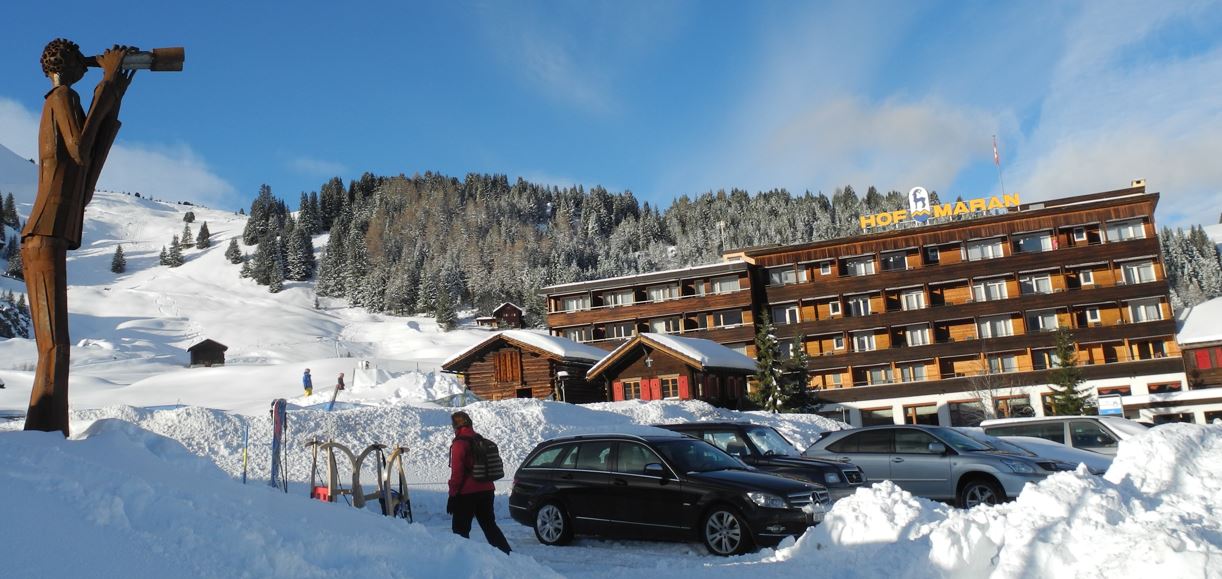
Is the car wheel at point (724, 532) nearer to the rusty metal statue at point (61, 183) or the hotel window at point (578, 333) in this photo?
the rusty metal statue at point (61, 183)

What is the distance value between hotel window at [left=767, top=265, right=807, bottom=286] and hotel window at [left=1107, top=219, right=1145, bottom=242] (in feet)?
64.6

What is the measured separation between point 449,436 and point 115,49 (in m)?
15.7

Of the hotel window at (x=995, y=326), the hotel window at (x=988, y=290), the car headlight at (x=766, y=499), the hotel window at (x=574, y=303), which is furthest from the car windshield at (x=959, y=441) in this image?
the hotel window at (x=574, y=303)

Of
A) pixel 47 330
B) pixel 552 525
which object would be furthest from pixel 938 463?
pixel 47 330

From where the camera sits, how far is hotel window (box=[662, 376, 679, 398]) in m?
42.5

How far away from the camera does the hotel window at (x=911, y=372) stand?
5588cm

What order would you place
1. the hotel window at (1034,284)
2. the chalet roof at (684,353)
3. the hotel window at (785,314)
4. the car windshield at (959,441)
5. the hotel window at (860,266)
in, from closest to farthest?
the car windshield at (959,441)
the chalet roof at (684,353)
the hotel window at (1034,284)
the hotel window at (860,266)
the hotel window at (785,314)

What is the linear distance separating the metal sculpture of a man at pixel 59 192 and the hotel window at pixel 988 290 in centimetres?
5635

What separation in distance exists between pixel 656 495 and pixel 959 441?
640 cm

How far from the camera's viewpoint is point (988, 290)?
2195 inches

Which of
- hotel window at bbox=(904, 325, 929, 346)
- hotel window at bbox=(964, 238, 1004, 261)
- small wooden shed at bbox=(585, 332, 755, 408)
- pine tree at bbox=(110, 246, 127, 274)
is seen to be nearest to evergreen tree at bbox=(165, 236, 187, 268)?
pine tree at bbox=(110, 246, 127, 274)

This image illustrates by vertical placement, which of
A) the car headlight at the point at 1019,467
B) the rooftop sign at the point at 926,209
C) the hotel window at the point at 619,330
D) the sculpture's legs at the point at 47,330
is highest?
the rooftop sign at the point at 926,209

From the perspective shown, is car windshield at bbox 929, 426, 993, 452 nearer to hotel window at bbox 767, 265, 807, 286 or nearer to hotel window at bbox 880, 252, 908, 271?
hotel window at bbox 880, 252, 908, 271

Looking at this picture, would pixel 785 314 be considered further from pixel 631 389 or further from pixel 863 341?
pixel 631 389
